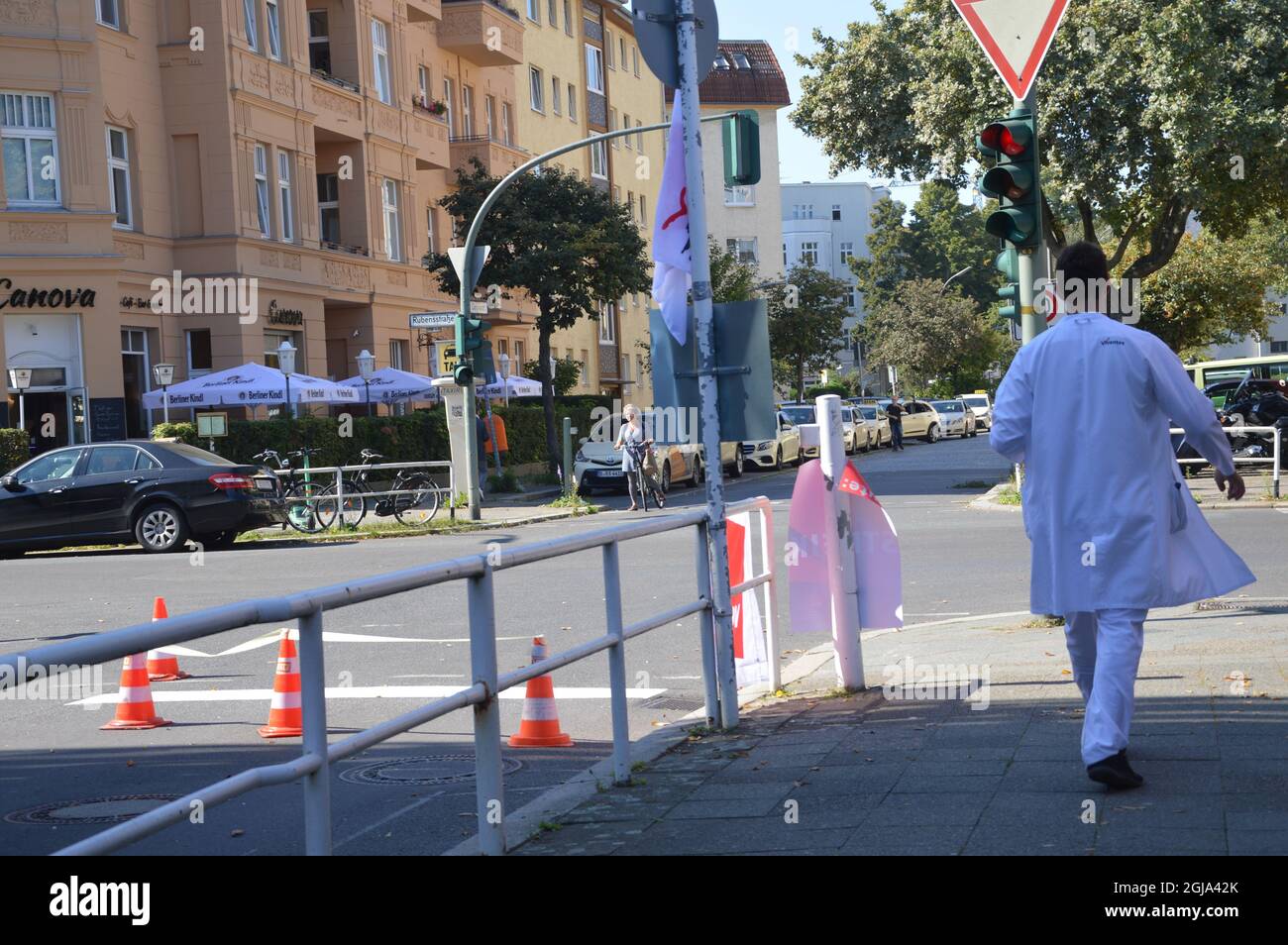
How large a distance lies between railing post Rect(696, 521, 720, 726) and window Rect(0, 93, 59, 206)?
2545 centimetres

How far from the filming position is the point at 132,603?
15109mm

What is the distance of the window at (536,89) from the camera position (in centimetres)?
5556

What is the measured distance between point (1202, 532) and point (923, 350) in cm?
7620

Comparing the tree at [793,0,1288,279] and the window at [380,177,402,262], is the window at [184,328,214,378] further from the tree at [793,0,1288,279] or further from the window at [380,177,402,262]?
the tree at [793,0,1288,279]

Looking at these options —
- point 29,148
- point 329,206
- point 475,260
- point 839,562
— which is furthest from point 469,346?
point 839,562

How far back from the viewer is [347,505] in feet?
82.5

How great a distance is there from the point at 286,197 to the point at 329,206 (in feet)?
12.9

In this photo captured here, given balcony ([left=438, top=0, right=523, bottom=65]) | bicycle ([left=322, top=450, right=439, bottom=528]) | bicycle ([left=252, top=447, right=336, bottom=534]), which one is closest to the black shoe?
bicycle ([left=252, top=447, right=336, bottom=534])

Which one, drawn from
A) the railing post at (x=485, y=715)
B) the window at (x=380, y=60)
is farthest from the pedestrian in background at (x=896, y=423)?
the railing post at (x=485, y=715)

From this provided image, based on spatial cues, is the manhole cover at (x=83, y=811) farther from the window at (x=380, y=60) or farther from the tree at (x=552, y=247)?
the window at (x=380, y=60)

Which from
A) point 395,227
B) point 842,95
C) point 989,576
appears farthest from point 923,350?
point 989,576

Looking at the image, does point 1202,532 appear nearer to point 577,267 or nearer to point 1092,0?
point 1092,0

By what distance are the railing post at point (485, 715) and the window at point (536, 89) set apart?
51811 mm

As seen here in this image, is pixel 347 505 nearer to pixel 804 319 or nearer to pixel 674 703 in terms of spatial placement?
pixel 674 703
